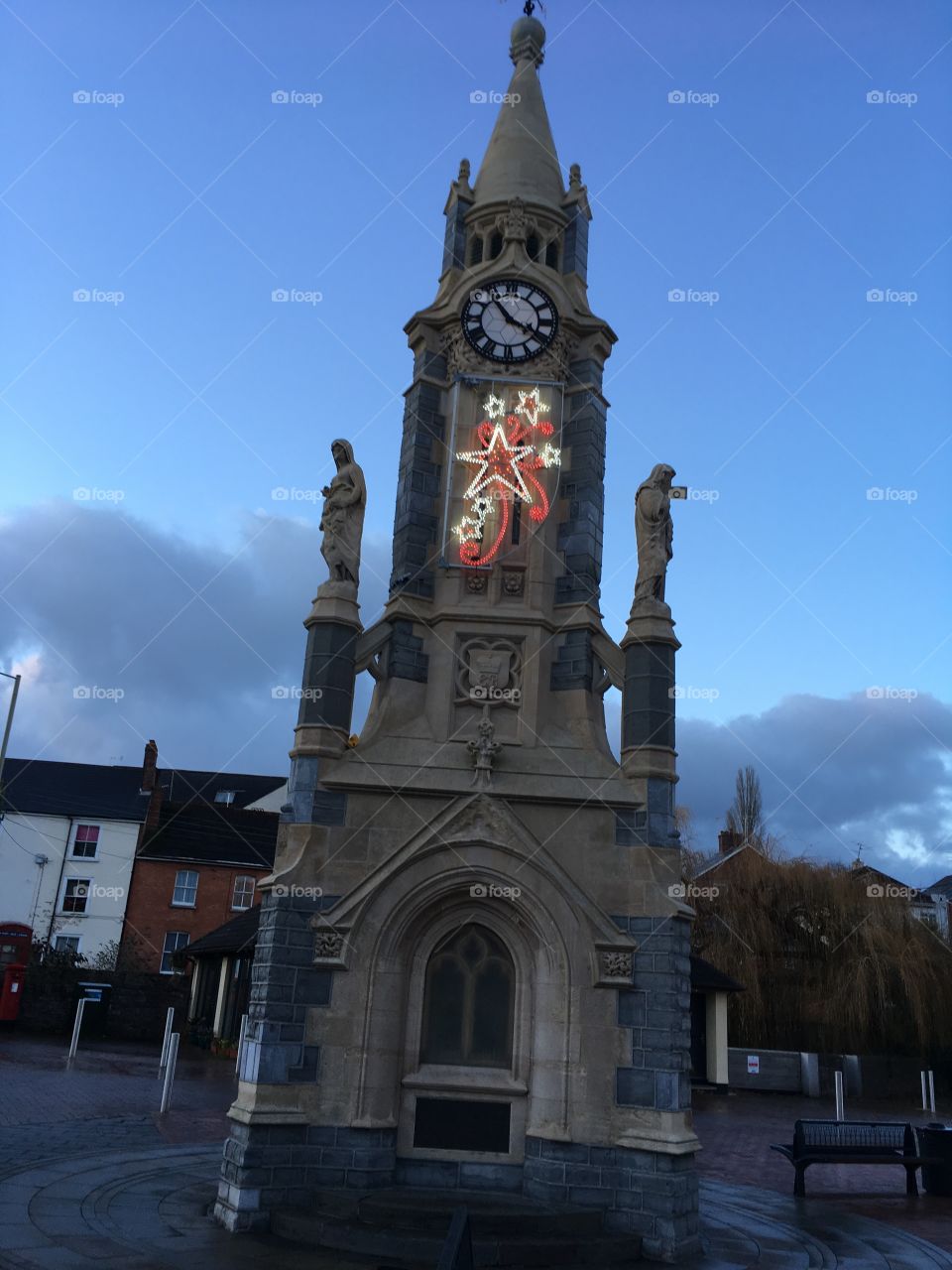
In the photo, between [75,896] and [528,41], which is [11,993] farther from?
[528,41]

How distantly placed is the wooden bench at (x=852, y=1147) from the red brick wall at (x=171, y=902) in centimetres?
3111

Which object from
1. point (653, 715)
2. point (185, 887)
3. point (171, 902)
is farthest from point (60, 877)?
point (653, 715)

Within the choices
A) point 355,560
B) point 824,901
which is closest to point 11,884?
point 824,901

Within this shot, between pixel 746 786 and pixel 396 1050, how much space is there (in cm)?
4137

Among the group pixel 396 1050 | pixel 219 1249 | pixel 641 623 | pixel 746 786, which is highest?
pixel 746 786

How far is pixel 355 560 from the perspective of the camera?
1366 centimetres

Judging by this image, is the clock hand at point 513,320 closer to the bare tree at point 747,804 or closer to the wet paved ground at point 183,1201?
the wet paved ground at point 183,1201

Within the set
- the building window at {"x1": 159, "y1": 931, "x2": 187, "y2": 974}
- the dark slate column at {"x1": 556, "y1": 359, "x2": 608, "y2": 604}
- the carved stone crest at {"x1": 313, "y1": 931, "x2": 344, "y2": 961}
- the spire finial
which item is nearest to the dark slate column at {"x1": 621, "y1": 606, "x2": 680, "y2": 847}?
the dark slate column at {"x1": 556, "y1": 359, "x2": 608, "y2": 604}

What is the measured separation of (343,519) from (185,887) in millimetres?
33372

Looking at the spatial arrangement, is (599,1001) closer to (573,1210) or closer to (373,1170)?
(573,1210)

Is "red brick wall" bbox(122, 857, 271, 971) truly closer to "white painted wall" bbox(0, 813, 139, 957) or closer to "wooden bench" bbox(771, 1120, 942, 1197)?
"white painted wall" bbox(0, 813, 139, 957)

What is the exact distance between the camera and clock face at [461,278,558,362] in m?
14.8

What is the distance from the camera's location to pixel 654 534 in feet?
44.9

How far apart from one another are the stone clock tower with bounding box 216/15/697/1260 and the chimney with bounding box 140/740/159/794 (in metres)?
35.5
